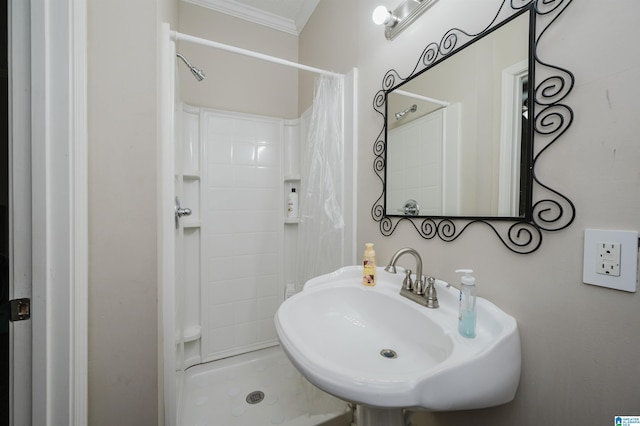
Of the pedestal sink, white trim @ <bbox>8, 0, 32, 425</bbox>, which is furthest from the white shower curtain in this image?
white trim @ <bbox>8, 0, 32, 425</bbox>

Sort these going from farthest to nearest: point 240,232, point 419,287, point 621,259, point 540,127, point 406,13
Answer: point 240,232
point 406,13
point 419,287
point 540,127
point 621,259

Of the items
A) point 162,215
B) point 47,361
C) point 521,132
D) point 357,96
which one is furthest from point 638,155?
point 47,361

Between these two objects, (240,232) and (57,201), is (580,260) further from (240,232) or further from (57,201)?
(240,232)

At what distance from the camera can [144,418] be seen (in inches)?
33.2

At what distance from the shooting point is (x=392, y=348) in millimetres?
797

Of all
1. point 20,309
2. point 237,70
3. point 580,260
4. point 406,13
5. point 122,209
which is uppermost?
point 237,70

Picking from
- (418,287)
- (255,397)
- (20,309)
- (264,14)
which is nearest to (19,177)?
(20,309)

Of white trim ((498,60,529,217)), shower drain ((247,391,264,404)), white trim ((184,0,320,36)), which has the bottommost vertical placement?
shower drain ((247,391,264,404))

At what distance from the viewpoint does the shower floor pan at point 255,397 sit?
1245 mm

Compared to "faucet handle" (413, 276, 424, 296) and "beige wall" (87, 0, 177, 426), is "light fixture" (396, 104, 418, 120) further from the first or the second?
"beige wall" (87, 0, 177, 426)

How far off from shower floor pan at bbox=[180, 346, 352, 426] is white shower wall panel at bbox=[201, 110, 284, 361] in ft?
0.38

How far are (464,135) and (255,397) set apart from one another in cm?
171

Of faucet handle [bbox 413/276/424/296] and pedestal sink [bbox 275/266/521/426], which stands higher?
faucet handle [bbox 413/276/424/296]

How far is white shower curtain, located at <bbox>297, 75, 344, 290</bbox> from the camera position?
4.41ft
